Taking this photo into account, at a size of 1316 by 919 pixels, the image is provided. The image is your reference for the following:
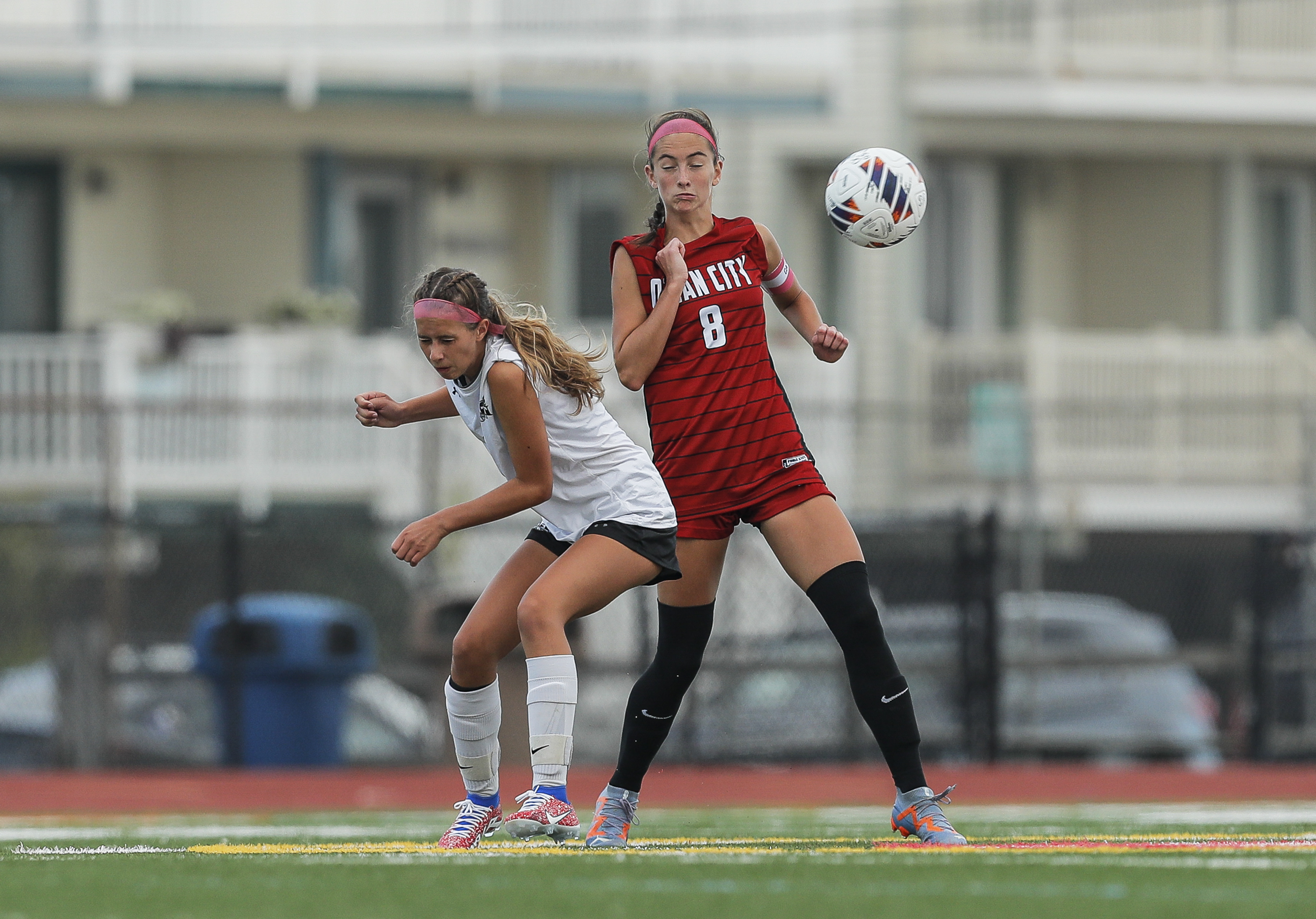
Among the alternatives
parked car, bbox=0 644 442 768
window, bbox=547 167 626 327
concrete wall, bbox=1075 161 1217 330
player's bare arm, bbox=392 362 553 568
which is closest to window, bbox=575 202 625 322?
window, bbox=547 167 626 327

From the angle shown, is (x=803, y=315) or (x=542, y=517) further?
(x=803, y=315)

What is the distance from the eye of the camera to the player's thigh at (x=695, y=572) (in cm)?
652

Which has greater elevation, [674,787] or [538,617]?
[538,617]

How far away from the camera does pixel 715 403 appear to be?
21.2 ft

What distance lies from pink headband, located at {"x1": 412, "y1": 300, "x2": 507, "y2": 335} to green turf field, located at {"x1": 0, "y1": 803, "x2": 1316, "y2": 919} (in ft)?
5.17

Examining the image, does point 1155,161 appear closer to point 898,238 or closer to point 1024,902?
point 898,238

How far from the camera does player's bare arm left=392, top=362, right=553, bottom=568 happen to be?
629cm

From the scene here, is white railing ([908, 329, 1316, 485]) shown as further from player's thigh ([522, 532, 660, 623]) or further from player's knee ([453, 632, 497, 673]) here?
player's thigh ([522, 532, 660, 623])

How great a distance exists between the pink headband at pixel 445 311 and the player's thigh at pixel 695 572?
0.93 m

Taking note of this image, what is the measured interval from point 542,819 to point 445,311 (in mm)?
1521

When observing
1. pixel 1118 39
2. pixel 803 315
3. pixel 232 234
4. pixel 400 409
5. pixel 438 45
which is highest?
pixel 1118 39

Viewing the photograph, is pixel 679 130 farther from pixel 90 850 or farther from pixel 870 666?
pixel 90 850

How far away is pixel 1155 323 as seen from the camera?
24.4 metres

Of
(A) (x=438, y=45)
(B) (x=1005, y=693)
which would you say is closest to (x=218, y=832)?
(B) (x=1005, y=693)
